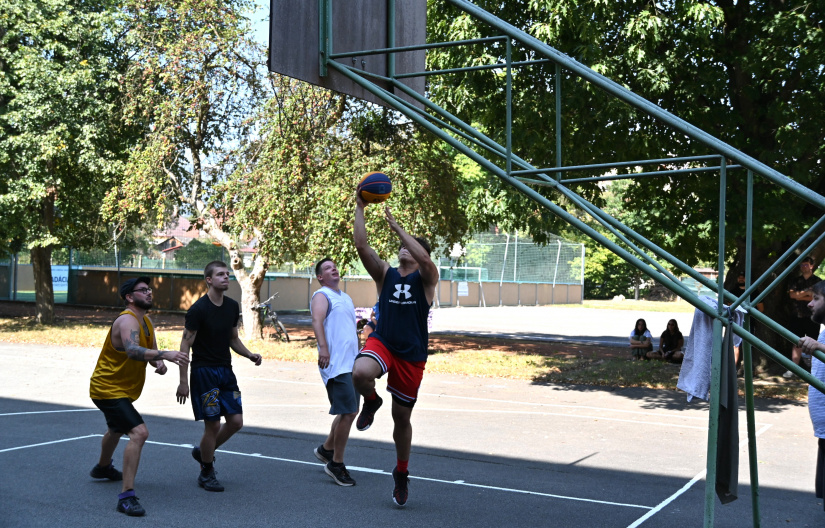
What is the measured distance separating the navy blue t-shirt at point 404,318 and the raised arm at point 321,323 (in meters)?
1.04

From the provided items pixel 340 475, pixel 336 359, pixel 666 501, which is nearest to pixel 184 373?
pixel 336 359

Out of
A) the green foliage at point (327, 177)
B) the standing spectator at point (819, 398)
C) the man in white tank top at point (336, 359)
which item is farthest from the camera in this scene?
the green foliage at point (327, 177)

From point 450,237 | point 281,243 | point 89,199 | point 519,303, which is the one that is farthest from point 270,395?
point 519,303

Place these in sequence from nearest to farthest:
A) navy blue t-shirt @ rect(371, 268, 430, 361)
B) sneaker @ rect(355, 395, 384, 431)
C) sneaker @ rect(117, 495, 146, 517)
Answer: sneaker @ rect(117, 495, 146, 517)
navy blue t-shirt @ rect(371, 268, 430, 361)
sneaker @ rect(355, 395, 384, 431)

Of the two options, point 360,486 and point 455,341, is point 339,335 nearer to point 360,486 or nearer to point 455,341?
point 360,486

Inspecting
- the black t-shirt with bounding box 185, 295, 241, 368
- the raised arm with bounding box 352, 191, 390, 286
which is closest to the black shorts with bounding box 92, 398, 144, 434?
the black t-shirt with bounding box 185, 295, 241, 368

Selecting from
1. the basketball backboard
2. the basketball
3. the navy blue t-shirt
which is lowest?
the navy blue t-shirt

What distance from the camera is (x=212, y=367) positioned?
23.1 ft

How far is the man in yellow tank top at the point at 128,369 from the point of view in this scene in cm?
642

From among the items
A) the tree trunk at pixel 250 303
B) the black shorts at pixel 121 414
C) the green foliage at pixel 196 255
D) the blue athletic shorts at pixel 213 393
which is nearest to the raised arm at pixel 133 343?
the black shorts at pixel 121 414

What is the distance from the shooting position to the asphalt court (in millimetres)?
6441

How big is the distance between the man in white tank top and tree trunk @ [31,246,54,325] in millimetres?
19269

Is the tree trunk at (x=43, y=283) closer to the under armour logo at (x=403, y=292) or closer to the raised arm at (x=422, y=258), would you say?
the under armour logo at (x=403, y=292)

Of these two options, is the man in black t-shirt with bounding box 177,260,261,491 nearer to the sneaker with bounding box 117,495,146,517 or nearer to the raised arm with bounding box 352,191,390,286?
the sneaker with bounding box 117,495,146,517
